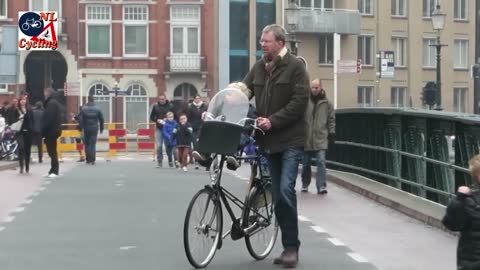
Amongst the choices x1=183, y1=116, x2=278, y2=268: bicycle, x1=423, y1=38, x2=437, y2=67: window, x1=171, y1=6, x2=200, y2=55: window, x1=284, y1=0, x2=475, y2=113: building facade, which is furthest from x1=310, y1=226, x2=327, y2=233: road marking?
x1=423, y1=38, x2=437, y2=67: window

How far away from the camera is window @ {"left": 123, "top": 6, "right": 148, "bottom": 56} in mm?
47719

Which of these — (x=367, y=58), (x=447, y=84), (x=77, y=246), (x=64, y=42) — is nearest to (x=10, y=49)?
(x=77, y=246)

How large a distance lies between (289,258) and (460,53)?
51.8m

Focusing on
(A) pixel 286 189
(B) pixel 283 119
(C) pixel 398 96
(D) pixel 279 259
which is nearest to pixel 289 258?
(D) pixel 279 259

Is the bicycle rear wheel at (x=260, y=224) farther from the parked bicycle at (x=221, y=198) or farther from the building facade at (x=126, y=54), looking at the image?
the building facade at (x=126, y=54)

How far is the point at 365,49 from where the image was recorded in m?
53.9

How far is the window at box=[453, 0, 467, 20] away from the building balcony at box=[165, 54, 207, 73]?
1906cm

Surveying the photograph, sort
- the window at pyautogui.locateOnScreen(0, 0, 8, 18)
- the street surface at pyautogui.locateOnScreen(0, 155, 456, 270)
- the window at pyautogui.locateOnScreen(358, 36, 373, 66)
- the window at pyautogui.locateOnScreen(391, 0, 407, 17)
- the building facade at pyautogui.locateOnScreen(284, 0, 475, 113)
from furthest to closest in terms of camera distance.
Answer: the window at pyautogui.locateOnScreen(391, 0, 407, 17)
the window at pyautogui.locateOnScreen(358, 36, 373, 66)
the building facade at pyautogui.locateOnScreen(284, 0, 475, 113)
the window at pyautogui.locateOnScreen(0, 0, 8, 18)
the street surface at pyautogui.locateOnScreen(0, 155, 456, 270)

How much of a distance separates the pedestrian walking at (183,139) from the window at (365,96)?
107 ft

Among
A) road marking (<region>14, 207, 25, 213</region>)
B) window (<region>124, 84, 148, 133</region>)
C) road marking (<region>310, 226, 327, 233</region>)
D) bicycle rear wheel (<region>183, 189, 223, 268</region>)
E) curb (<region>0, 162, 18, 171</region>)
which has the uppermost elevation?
window (<region>124, 84, 148, 133</region>)

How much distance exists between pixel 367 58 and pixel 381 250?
4574 cm

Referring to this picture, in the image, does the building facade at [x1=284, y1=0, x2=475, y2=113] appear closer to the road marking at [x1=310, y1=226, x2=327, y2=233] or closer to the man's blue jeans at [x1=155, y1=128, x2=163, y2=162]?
the man's blue jeans at [x1=155, y1=128, x2=163, y2=162]

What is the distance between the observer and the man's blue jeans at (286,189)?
7586mm

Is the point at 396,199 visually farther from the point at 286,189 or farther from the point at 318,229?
the point at 286,189
